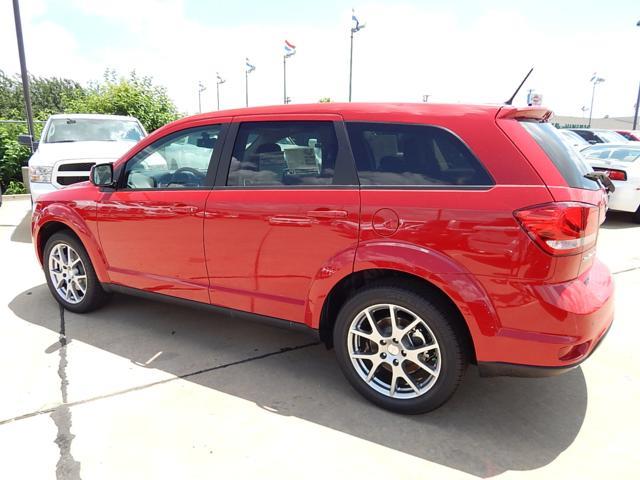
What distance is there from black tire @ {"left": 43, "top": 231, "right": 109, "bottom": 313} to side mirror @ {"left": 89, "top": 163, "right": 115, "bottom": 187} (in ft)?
2.17

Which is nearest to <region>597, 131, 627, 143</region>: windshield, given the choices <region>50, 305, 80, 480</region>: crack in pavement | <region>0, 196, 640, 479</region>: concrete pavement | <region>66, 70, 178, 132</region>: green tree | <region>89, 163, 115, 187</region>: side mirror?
<region>66, 70, 178, 132</region>: green tree

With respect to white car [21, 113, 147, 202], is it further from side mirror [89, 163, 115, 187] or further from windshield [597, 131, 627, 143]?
windshield [597, 131, 627, 143]

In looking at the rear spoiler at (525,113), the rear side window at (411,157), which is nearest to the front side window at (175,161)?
the rear side window at (411,157)

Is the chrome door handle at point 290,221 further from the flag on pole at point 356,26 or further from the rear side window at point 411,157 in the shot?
the flag on pole at point 356,26

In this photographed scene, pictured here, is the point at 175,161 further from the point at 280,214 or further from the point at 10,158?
the point at 10,158

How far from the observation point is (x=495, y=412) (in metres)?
2.75

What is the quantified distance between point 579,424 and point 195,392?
2.31 meters

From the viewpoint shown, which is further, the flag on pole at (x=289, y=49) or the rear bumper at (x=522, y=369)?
the flag on pole at (x=289, y=49)

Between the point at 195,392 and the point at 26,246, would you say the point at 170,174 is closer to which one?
the point at 195,392

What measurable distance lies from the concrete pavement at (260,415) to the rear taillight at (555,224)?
3.62 ft

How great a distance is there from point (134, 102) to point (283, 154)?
1371 centimetres

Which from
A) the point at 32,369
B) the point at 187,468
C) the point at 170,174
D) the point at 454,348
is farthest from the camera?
the point at 170,174

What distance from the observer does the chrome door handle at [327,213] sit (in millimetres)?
2631

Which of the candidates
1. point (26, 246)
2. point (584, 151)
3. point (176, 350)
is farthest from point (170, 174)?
point (584, 151)
